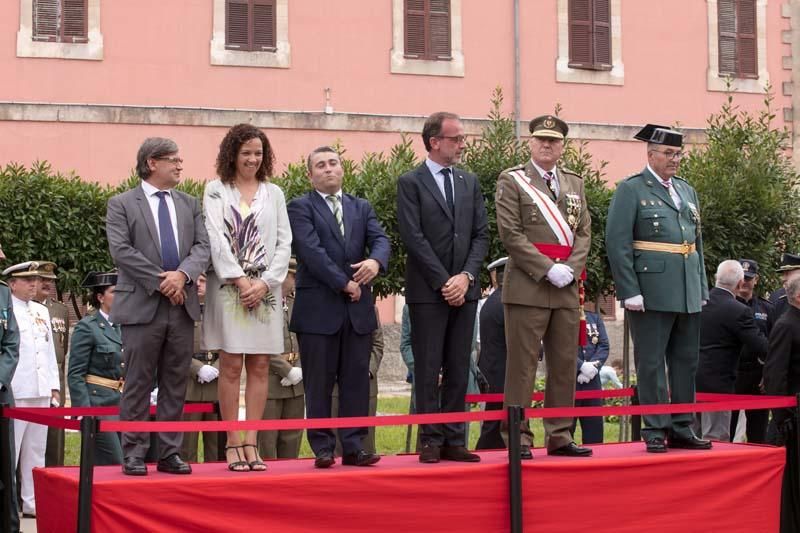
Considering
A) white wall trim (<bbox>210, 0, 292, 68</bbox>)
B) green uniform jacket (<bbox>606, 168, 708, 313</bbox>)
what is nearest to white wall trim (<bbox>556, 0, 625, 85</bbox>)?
white wall trim (<bbox>210, 0, 292, 68</bbox>)

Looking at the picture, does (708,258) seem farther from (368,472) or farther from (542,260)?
(368,472)

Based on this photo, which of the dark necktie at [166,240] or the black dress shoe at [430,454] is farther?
the black dress shoe at [430,454]

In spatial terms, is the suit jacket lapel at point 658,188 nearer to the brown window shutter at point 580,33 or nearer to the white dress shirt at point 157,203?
the white dress shirt at point 157,203

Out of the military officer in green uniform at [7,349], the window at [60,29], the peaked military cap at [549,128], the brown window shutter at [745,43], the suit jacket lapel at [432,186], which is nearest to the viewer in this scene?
the suit jacket lapel at [432,186]

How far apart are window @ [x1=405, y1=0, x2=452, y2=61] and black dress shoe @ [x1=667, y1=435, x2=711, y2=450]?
46.5 ft

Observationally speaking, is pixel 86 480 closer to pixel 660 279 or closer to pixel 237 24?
pixel 660 279

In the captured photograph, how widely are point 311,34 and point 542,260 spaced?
14037 millimetres

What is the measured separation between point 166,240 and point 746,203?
9.00m

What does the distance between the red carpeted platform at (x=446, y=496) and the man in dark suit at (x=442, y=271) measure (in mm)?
359

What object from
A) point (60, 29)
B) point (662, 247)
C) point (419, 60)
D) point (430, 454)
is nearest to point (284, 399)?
point (430, 454)

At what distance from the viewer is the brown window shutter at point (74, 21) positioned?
19281 mm

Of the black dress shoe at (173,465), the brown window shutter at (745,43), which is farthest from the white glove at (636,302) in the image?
the brown window shutter at (745,43)

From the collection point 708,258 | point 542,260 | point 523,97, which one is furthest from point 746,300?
point 523,97

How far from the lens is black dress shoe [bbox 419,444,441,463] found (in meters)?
6.84
